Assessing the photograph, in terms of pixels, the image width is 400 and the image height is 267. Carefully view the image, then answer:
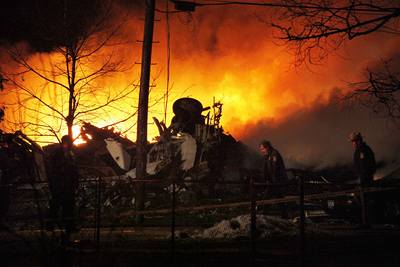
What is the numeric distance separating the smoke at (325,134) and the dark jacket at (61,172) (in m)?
11.9

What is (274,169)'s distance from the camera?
12.9 meters

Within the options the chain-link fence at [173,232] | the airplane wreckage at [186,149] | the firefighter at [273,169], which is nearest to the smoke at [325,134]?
the airplane wreckage at [186,149]

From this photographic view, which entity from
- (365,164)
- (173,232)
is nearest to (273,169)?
(365,164)

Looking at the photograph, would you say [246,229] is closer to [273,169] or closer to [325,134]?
[273,169]

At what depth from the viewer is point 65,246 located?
25.4 ft

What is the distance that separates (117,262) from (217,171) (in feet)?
44.8

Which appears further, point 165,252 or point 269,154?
point 269,154

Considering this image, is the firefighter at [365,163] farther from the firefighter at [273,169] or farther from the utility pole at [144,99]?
the utility pole at [144,99]

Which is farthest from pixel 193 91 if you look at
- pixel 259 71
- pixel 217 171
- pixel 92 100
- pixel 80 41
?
pixel 80 41

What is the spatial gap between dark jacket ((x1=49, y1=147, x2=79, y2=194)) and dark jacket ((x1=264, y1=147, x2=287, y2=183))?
4.69 m

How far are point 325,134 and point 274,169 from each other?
10.3 m

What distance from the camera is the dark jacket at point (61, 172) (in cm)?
1072

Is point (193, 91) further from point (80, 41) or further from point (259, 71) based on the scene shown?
point (80, 41)

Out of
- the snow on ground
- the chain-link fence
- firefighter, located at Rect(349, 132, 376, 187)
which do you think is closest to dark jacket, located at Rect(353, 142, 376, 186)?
firefighter, located at Rect(349, 132, 376, 187)
